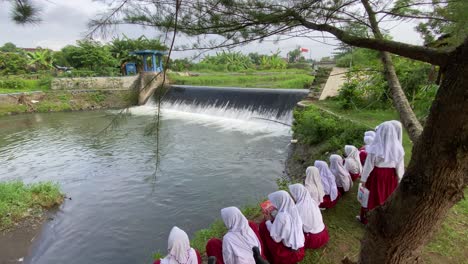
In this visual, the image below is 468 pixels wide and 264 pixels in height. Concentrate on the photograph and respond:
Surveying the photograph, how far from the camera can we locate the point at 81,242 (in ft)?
12.0

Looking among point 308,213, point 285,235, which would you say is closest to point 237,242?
point 285,235

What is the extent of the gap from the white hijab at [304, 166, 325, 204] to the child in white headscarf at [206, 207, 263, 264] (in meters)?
0.82

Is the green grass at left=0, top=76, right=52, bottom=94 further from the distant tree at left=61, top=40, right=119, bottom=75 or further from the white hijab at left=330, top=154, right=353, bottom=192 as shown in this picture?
the white hijab at left=330, top=154, right=353, bottom=192

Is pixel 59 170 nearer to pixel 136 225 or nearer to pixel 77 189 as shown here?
pixel 77 189

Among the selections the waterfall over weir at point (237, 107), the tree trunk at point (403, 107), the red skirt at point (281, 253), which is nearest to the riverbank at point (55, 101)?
the waterfall over weir at point (237, 107)

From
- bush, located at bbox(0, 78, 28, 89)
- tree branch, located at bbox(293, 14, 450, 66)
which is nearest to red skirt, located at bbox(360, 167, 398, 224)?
tree branch, located at bbox(293, 14, 450, 66)

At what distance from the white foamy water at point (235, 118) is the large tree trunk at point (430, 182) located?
614 cm

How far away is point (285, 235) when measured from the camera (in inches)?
85.7

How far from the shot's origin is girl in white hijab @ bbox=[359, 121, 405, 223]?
2385 millimetres

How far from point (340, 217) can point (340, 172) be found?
479 millimetres

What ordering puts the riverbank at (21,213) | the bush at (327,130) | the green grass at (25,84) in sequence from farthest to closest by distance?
the green grass at (25,84) → the bush at (327,130) → the riverbank at (21,213)

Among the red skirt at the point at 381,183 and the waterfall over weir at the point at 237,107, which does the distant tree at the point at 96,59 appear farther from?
the red skirt at the point at 381,183

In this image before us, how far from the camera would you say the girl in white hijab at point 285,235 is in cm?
218

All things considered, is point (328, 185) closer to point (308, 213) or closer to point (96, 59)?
point (308, 213)
